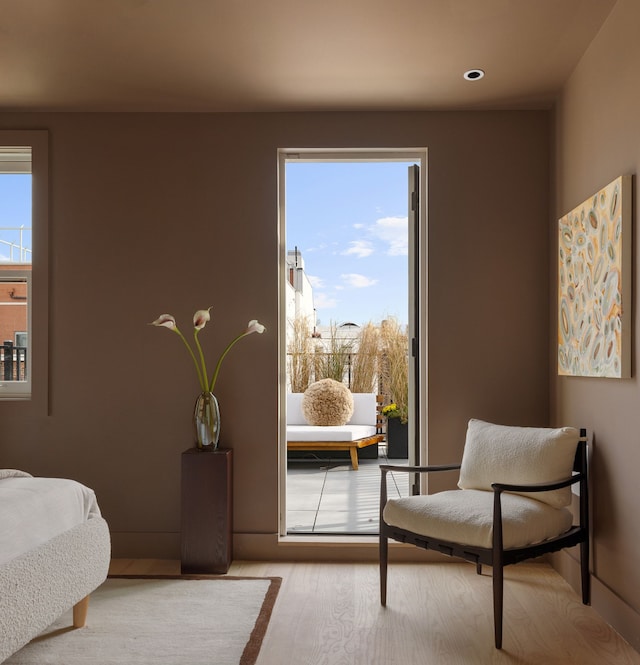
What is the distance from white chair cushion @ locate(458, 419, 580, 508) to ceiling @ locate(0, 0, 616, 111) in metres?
1.78

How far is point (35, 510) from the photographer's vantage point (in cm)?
250

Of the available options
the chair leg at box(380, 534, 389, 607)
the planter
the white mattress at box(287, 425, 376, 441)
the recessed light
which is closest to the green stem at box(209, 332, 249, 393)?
the chair leg at box(380, 534, 389, 607)

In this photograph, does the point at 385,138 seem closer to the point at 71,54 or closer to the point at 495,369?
the point at 495,369

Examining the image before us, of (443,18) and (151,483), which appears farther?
(151,483)

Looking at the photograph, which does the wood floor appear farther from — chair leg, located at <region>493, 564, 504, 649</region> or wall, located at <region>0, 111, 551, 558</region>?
wall, located at <region>0, 111, 551, 558</region>

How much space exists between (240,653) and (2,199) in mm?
3000

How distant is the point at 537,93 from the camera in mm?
3729

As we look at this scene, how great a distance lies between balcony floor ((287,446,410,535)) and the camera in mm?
4551

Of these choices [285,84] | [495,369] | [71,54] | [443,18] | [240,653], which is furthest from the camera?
[495,369]

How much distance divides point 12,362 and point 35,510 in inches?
74.3

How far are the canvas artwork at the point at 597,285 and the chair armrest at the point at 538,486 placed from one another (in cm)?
48

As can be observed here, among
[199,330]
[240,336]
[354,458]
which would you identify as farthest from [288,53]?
[354,458]

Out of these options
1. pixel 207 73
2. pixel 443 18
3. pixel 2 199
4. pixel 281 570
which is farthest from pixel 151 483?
pixel 443 18

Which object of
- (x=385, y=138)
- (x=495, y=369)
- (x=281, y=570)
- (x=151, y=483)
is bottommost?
(x=281, y=570)
